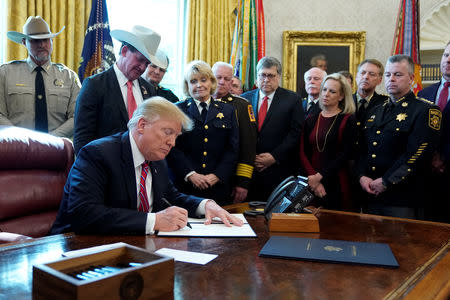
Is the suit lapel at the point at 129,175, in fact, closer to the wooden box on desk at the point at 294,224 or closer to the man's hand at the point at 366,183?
the wooden box on desk at the point at 294,224

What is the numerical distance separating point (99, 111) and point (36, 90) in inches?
43.2

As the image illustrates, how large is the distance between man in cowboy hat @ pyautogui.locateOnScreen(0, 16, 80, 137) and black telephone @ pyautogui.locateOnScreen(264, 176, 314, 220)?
2054mm

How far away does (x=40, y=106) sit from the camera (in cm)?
350

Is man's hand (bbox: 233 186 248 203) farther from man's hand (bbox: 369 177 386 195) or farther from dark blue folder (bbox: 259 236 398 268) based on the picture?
dark blue folder (bbox: 259 236 398 268)

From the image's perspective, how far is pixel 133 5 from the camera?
19.2 ft

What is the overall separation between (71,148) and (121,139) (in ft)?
1.53

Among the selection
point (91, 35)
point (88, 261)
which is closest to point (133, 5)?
point (91, 35)

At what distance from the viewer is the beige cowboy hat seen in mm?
2695

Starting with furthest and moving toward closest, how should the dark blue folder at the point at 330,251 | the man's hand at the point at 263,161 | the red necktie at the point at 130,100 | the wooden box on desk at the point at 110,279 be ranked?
1. the man's hand at the point at 263,161
2. the red necktie at the point at 130,100
3. the dark blue folder at the point at 330,251
4. the wooden box on desk at the point at 110,279

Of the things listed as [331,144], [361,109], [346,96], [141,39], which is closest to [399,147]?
[331,144]

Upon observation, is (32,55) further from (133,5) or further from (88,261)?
(88,261)

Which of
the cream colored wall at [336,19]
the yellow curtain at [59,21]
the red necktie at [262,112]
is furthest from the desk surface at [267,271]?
the cream colored wall at [336,19]

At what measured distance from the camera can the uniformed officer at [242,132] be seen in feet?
10.7

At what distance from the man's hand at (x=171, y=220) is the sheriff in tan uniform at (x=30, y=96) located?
6.55ft
